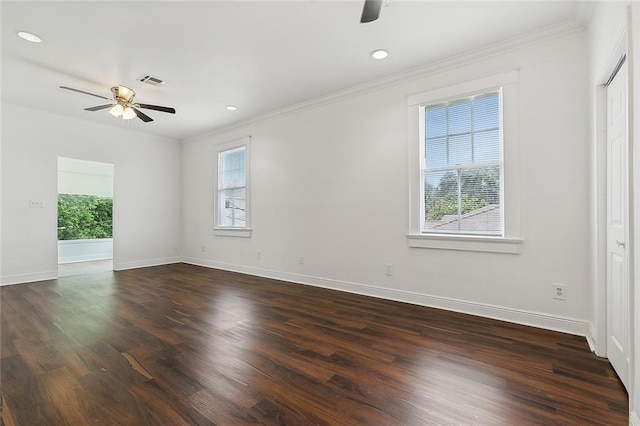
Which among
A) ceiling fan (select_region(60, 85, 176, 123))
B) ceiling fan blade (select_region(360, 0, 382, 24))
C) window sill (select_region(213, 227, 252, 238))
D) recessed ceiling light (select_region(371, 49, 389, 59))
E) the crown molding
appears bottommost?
window sill (select_region(213, 227, 252, 238))

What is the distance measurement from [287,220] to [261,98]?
75.6 inches

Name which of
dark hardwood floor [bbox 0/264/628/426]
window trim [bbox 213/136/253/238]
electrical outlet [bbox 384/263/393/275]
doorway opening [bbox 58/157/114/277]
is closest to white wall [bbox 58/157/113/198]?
doorway opening [bbox 58/157/114/277]

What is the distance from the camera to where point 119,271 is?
228 inches

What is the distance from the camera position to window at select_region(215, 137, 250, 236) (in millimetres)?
5633

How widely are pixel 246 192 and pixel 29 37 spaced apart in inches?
130

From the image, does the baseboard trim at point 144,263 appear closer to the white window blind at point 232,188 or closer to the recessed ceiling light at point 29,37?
the white window blind at point 232,188

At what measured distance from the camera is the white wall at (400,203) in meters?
2.70

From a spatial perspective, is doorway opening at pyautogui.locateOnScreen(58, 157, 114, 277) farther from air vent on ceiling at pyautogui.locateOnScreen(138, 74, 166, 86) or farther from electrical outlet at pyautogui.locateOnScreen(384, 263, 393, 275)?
electrical outlet at pyautogui.locateOnScreen(384, 263, 393, 275)

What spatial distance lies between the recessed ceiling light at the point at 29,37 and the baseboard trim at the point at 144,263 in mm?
4258

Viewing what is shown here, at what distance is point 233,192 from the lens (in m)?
5.97

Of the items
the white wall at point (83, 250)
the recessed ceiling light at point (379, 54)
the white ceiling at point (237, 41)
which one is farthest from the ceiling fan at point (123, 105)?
the white wall at point (83, 250)

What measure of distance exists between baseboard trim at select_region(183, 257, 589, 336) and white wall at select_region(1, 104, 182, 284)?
3.14 metres

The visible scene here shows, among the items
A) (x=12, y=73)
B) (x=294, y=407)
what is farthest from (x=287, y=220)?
(x=12, y=73)

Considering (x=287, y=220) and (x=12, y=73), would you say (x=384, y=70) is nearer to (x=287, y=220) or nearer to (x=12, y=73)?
(x=287, y=220)
